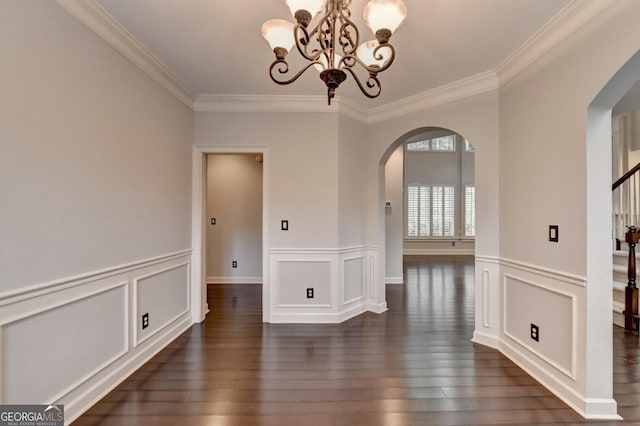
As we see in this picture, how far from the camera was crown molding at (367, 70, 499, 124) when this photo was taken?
115 inches

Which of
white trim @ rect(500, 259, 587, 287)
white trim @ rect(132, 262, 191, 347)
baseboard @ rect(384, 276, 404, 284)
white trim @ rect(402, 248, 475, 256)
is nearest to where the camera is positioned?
white trim @ rect(500, 259, 587, 287)

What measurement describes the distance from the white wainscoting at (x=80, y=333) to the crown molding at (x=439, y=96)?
3.06 meters

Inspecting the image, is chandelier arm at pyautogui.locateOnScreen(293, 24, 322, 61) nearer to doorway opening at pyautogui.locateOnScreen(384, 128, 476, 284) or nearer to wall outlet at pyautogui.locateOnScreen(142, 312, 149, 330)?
wall outlet at pyautogui.locateOnScreen(142, 312, 149, 330)

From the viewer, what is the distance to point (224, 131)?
3555 mm

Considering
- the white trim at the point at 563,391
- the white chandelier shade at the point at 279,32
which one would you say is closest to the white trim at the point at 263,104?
the white chandelier shade at the point at 279,32

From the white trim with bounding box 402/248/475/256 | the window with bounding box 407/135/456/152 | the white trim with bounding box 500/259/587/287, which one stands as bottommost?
the white trim with bounding box 402/248/475/256

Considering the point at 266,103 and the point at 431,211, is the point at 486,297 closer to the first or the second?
the point at 266,103

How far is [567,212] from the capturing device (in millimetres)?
2086

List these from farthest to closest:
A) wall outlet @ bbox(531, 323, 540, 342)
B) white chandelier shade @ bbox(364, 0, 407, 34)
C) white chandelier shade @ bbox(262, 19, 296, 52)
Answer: wall outlet @ bbox(531, 323, 540, 342)
white chandelier shade @ bbox(262, 19, 296, 52)
white chandelier shade @ bbox(364, 0, 407, 34)

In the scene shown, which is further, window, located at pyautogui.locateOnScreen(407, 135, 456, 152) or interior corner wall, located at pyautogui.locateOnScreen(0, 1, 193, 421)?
window, located at pyautogui.locateOnScreen(407, 135, 456, 152)

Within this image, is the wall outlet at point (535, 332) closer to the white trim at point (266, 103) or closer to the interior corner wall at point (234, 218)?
the white trim at point (266, 103)

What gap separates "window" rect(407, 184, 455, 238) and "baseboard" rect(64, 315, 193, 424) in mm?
8065

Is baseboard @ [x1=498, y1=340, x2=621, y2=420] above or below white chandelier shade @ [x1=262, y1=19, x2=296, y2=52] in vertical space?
below

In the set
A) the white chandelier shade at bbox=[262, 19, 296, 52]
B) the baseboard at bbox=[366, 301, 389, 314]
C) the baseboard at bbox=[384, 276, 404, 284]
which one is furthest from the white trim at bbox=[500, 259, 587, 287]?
the baseboard at bbox=[384, 276, 404, 284]
